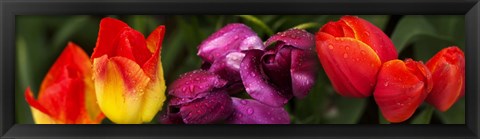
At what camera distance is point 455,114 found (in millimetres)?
1128

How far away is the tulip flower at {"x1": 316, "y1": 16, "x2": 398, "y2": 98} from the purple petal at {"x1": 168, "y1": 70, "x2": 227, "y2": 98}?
5.8 inches

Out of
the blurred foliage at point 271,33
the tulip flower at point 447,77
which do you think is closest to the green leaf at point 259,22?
the blurred foliage at point 271,33

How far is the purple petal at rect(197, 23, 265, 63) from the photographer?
42.3 inches

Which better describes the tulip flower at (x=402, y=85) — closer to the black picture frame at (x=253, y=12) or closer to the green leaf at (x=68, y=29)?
the black picture frame at (x=253, y=12)

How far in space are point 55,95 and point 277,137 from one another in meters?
0.31

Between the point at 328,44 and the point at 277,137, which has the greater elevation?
the point at 328,44

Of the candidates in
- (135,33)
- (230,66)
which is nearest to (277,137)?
(230,66)

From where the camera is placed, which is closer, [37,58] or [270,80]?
[270,80]

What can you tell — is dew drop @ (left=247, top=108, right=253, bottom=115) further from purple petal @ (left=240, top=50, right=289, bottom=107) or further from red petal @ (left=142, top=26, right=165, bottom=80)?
red petal @ (left=142, top=26, right=165, bottom=80)

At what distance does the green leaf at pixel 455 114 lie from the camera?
1125 mm

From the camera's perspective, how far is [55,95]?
1.13m

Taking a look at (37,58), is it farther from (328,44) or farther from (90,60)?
(328,44)

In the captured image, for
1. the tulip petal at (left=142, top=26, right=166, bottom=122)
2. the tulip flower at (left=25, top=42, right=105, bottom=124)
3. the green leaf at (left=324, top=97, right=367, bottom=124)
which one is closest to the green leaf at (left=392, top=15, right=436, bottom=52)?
the green leaf at (left=324, top=97, right=367, bottom=124)

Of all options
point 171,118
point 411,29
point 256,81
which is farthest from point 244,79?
point 411,29
